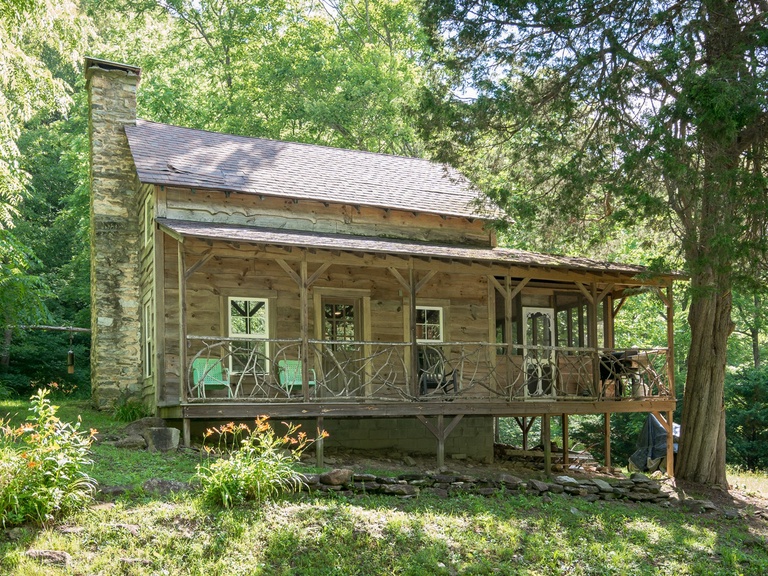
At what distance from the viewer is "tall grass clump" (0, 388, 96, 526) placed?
8.56m

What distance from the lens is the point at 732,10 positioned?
13898 millimetres

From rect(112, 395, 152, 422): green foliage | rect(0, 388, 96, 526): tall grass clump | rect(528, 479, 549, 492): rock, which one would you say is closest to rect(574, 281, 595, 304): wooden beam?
rect(528, 479, 549, 492): rock

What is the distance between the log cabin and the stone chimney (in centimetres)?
3

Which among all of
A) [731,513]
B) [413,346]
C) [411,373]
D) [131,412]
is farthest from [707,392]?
[131,412]

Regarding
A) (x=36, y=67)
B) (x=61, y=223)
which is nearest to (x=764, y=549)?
(x=36, y=67)

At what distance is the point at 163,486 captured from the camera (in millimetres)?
10023

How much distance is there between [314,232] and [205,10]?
2168 cm

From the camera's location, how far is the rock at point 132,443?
12.8 meters

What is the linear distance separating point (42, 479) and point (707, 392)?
12.6 meters

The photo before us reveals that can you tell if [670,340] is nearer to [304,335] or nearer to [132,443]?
[304,335]

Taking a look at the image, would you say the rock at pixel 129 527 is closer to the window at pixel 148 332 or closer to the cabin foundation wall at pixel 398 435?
the cabin foundation wall at pixel 398 435

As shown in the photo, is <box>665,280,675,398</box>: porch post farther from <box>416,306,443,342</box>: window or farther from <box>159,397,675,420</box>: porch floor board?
<box>416,306,443,342</box>: window

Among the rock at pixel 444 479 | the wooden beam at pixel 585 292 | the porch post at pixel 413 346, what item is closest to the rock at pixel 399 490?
the rock at pixel 444 479

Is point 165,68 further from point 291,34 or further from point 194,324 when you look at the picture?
point 194,324
